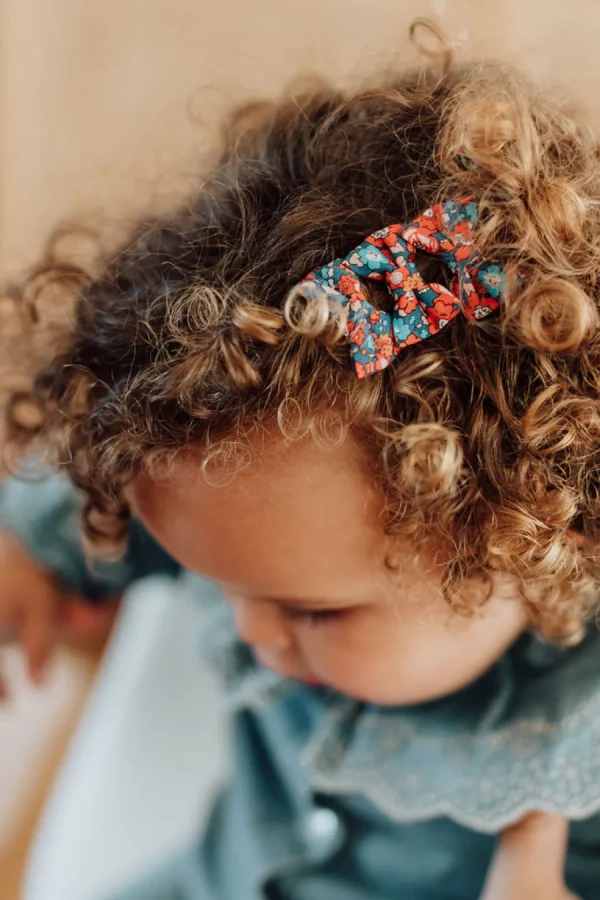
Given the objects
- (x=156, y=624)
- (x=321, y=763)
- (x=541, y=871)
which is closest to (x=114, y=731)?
(x=156, y=624)

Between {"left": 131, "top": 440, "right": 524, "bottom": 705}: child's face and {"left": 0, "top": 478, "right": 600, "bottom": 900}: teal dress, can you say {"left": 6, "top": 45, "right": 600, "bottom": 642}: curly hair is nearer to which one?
{"left": 131, "top": 440, "right": 524, "bottom": 705}: child's face

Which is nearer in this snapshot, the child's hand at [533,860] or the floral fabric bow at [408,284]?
the floral fabric bow at [408,284]

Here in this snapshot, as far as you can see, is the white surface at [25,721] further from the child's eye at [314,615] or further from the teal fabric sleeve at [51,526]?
the child's eye at [314,615]

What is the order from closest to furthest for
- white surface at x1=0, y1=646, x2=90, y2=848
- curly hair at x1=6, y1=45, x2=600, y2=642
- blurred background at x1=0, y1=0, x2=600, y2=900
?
curly hair at x1=6, y1=45, x2=600, y2=642
blurred background at x1=0, y1=0, x2=600, y2=900
white surface at x1=0, y1=646, x2=90, y2=848

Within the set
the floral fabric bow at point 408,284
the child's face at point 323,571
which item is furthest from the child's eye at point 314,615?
the floral fabric bow at point 408,284

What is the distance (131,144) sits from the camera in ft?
2.90

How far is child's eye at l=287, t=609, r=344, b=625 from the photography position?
1.71ft

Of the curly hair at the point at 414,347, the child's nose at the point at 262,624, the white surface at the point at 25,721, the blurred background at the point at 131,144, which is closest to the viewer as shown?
the curly hair at the point at 414,347

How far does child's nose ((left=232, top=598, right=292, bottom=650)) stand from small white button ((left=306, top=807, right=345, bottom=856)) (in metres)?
0.23

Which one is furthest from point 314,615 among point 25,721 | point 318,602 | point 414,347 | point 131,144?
point 131,144

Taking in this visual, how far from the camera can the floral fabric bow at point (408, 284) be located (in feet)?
1.40

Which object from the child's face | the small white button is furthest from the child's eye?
the small white button

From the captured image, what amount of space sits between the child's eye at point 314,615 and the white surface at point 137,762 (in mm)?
314

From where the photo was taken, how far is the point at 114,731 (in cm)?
81
